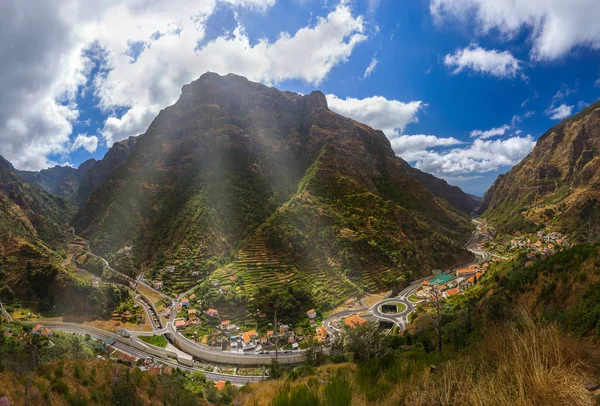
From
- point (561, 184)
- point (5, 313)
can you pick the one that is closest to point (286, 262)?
point (5, 313)

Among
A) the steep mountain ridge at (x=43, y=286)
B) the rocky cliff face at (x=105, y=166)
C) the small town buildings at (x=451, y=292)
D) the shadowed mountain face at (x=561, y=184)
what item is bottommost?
the small town buildings at (x=451, y=292)

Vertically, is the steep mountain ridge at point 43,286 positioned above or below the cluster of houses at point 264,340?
above

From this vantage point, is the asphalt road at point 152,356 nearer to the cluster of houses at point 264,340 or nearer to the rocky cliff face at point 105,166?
the cluster of houses at point 264,340

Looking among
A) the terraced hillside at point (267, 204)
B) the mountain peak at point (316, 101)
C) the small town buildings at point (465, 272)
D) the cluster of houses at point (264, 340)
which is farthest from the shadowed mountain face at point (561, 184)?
the mountain peak at point (316, 101)

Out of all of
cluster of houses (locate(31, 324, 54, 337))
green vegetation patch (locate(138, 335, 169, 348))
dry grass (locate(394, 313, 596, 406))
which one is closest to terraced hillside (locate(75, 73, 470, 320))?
green vegetation patch (locate(138, 335, 169, 348))

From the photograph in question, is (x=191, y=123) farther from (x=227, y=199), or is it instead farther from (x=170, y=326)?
(x=170, y=326)

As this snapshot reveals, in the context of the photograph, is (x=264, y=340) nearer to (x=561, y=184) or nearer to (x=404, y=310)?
(x=404, y=310)
